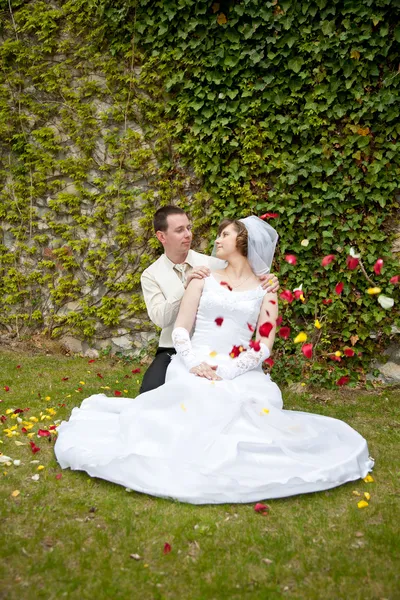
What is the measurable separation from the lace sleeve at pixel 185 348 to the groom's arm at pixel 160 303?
526 mm

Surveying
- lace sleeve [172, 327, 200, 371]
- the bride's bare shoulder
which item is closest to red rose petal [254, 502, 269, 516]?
lace sleeve [172, 327, 200, 371]

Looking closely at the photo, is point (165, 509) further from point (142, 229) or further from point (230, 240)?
point (142, 229)

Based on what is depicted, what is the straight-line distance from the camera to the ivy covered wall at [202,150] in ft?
17.2

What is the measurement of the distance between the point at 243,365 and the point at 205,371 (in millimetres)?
269

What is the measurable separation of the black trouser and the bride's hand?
855 mm

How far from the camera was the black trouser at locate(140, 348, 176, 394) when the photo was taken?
443 cm

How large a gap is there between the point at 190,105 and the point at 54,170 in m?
1.98

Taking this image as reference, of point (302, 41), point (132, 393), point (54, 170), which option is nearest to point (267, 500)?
point (132, 393)

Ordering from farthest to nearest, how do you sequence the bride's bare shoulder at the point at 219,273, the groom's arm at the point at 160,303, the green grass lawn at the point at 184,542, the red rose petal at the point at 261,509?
the groom's arm at the point at 160,303, the bride's bare shoulder at the point at 219,273, the red rose petal at the point at 261,509, the green grass lawn at the point at 184,542

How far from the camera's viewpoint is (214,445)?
3.18m

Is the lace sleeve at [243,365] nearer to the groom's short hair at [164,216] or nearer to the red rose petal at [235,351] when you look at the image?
the red rose petal at [235,351]

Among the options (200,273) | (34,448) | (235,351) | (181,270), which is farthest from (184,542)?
(181,270)

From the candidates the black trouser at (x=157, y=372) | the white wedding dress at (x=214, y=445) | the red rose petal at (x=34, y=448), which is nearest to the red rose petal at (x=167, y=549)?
the white wedding dress at (x=214, y=445)

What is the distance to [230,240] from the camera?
3.87m
